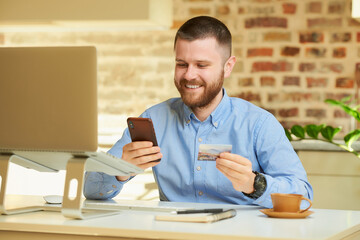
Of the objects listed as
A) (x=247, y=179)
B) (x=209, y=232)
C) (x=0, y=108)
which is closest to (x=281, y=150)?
(x=247, y=179)

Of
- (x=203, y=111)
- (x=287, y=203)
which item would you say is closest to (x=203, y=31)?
(x=203, y=111)

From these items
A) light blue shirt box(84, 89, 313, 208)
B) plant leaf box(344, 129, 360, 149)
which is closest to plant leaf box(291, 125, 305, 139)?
plant leaf box(344, 129, 360, 149)

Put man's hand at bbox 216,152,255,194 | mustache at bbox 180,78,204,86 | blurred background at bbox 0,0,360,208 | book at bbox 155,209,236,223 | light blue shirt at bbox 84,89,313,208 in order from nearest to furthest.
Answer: book at bbox 155,209,236,223
man's hand at bbox 216,152,255,194
light blue shirt at bbox 84,89,313,208
mustache at bbox 180,78,204,86
blurred background at bbox 0,0,360,208

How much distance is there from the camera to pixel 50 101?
5.05 ft

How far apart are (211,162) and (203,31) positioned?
0.48 meters

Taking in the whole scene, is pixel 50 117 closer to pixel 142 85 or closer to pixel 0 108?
pixel 0 108

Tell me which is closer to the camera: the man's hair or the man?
the man

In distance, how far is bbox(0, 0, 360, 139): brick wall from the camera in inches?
153

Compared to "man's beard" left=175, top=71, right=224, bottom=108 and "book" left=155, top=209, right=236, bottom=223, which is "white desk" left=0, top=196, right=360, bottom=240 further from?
"man's beard" left=175, top=71, right=224, bottom=108

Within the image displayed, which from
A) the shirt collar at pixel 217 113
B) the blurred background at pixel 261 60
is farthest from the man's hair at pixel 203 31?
the blurred background at pixel 261 60

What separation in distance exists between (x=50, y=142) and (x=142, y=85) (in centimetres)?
267

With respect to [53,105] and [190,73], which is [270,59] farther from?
[53,105]

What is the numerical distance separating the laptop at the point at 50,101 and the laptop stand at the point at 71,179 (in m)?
0.03

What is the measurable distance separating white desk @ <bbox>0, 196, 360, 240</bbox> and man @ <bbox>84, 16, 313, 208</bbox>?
1.39 feet
